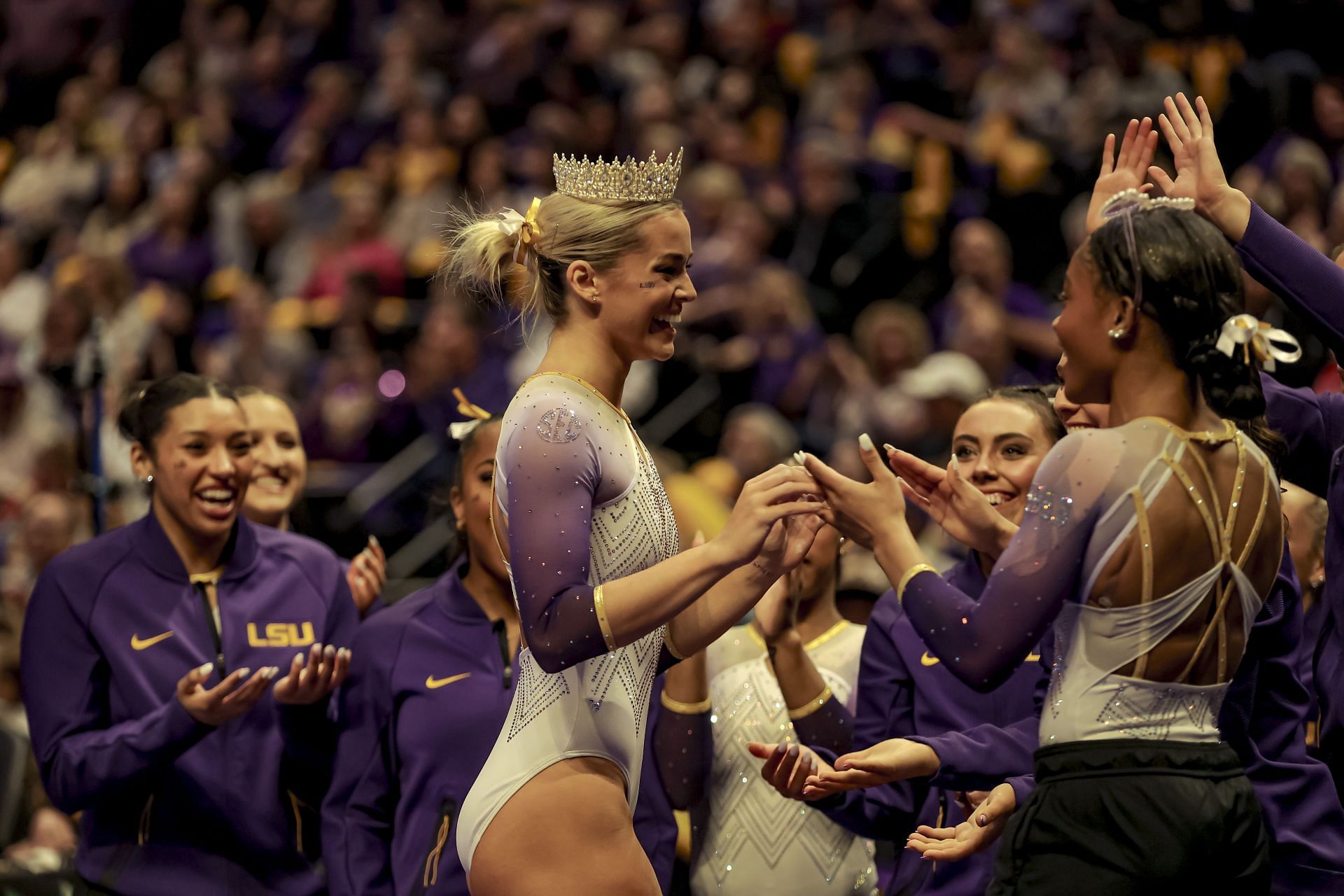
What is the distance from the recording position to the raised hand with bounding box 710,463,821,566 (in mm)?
2490

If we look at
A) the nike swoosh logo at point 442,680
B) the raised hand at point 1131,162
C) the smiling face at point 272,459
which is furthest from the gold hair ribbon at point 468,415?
the raised hand at point 1131,162

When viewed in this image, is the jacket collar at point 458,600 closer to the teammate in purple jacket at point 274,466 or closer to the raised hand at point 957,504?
the teammate in purple jacket at point 274,466

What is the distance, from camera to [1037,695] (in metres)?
2.97

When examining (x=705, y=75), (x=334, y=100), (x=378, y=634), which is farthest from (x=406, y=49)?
(x=378, y=634)

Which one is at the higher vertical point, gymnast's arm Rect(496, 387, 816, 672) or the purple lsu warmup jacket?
gymnast's arm Rect(496, 387, 816, 672)

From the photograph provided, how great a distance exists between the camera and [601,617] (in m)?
2.44

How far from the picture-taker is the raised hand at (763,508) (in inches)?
98.0

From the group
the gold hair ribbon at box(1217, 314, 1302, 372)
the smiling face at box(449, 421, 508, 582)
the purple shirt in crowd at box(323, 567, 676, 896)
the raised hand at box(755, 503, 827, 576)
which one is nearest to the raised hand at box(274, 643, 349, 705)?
the purple shirt in crowd at box(323, 567, 676, 896)

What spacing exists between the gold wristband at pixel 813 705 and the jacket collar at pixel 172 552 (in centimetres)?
145

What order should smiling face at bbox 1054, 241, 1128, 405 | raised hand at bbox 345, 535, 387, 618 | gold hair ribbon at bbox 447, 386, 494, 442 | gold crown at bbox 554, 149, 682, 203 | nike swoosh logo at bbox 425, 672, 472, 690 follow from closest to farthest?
smiling face at bbox 1054, 241, 1128, 405, gold crown at bbox 554, 149, 682, 203, nike swoosh logo at bbox 425, 672, 472, 690, gold hair ribbon at bbox 447, 386, 494, 442, raised hand at bbox 345, 535, 387, 618

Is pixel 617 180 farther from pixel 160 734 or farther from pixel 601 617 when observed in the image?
pixel 160 734

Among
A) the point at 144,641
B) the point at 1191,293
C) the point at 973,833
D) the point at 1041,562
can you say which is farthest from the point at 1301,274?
the point at 144,641

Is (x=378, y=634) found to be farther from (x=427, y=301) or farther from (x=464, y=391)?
(x=427, y=301)

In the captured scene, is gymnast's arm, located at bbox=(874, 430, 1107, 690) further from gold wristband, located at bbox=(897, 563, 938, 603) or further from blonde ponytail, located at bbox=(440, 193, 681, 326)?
blonde ponytail, located at bbox=(440, 193, 681, 326)
